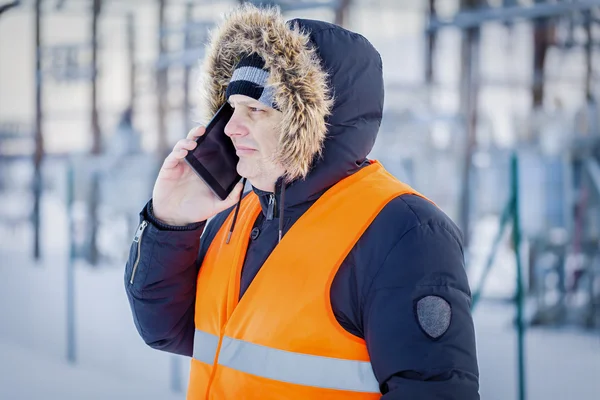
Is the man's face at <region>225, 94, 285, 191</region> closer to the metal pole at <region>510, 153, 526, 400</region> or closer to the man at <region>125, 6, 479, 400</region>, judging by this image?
the man at <region>125, 6, 479, 400</region>

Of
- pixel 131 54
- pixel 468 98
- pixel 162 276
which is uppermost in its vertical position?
pixel 131 54

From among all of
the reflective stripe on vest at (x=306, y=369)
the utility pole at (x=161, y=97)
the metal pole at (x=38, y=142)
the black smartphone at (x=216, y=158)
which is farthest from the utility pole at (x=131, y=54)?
the reflective stripe on vest at (x=306, y=369)

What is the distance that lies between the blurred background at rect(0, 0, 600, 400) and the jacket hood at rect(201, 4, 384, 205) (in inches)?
16.9

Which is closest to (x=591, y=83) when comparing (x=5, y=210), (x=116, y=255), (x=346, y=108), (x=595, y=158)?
(x=595, y=158)

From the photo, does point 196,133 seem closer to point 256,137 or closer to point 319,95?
point 256,137

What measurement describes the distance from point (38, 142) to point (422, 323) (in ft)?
44.2

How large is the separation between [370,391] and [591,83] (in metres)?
11.6

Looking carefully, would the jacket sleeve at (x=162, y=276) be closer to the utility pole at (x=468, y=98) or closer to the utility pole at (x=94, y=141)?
the utility pole at (x=468, y=98)

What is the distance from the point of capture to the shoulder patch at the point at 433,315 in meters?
1.18

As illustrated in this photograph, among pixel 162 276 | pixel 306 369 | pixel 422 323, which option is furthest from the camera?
pixel 162 276

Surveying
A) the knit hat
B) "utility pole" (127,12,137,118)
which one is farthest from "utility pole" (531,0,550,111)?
the knit hat

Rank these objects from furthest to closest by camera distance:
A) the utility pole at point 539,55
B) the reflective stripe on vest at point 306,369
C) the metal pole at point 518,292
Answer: the utility pole at point 539,55 < the metal pole at point 518,292 < the reflective stripe on vest at point 306,369

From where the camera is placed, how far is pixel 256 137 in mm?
1439

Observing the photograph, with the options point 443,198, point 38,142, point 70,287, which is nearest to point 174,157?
point 70,287
